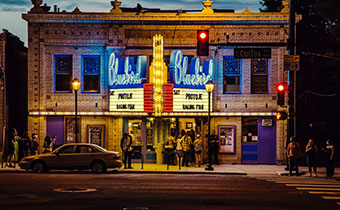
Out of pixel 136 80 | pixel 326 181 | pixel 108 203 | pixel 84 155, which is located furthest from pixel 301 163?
pixel 108 203

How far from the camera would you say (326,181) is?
20969mm

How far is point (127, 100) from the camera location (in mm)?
27125

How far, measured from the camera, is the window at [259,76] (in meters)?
28.8

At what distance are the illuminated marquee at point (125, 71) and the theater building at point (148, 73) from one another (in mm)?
954

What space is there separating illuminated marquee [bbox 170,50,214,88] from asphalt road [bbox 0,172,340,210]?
7403 mm

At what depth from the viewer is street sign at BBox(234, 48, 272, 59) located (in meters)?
22.2

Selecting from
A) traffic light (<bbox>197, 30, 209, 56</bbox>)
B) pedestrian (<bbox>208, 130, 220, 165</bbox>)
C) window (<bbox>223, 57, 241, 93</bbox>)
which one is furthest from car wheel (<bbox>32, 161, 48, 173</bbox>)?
window (<bbox>223, 57, 241, 93</bbox>)

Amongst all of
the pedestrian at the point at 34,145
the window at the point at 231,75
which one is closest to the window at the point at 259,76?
the window at the point at 231,75

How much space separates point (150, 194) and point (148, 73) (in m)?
13.4

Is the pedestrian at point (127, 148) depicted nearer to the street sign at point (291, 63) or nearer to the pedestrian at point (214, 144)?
the pedestrian at point (214, 144)

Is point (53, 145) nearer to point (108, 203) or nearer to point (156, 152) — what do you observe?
point (156, 152)

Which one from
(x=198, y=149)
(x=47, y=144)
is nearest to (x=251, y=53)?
(x=198, y=149)

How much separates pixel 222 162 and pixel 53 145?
9550 millimetres

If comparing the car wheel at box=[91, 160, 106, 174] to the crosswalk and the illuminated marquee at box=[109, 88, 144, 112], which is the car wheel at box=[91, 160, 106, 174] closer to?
the illuminated marquee at box=[109, 88, 144, 112]
